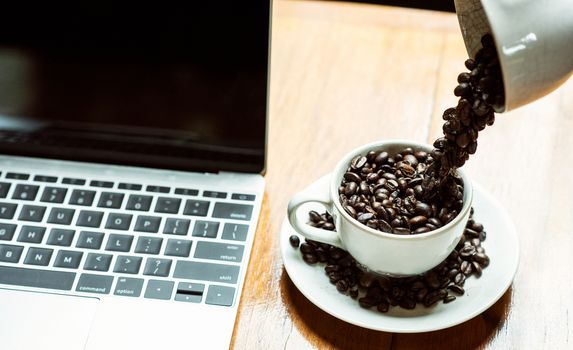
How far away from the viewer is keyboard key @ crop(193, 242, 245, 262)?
0.72 meters

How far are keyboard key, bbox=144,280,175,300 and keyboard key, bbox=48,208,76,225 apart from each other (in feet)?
0.42

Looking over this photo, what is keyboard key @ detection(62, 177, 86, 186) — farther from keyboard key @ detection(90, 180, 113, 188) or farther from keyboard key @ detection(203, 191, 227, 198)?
keyboard key @ detection(203, 191, 227, 198)

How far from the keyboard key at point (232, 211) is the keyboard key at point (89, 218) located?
0.41 feet

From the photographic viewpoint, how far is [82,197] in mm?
791

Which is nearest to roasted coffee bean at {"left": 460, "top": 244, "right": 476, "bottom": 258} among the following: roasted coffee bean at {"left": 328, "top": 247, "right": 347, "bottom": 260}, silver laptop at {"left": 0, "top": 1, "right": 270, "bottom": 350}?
roasted coffee bean at {"left": 328, "top": 247, "right": 347, "bottom": 260}

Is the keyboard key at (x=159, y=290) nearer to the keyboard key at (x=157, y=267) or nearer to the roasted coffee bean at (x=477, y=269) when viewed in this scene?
the keyboard key at (x=157, y=267)

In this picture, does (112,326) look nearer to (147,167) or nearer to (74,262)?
(74,262)

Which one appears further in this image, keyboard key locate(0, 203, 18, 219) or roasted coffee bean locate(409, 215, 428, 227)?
keyboard key locate(0, 203, 18, 219)

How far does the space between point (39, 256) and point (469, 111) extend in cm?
45

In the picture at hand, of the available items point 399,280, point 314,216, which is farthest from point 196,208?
point 399,280

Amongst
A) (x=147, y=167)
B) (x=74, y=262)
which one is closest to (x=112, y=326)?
(x=74, y=262)

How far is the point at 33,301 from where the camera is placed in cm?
70

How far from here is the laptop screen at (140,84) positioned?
0.75m

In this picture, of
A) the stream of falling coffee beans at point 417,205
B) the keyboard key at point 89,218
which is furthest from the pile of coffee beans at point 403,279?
the keyboard key at point 89,218
